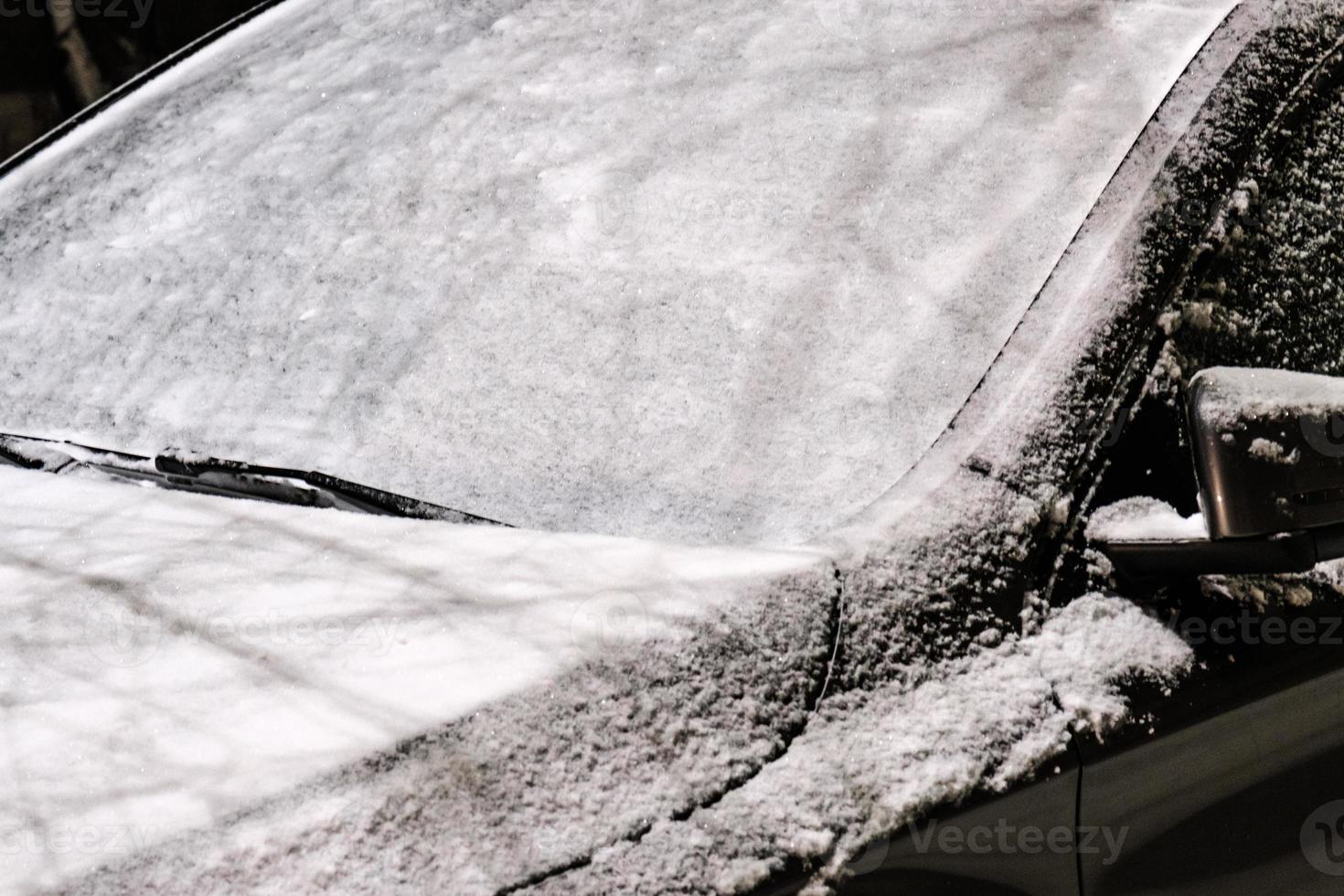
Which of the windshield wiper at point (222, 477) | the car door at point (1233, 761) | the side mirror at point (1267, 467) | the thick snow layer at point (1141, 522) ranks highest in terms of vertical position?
the windshield wiper at point (222, 477)

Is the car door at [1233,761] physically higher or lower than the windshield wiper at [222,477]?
lower

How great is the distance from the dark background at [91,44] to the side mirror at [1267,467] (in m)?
8.68

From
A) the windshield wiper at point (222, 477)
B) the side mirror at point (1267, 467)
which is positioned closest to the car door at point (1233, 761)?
the side mirror at point (1267, 467)

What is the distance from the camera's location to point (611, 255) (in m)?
1.71

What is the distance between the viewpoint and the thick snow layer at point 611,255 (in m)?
1.50

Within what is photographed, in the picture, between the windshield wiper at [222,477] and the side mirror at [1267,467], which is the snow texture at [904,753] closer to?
the side mirror at [1267,467]

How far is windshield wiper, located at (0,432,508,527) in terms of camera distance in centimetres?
154

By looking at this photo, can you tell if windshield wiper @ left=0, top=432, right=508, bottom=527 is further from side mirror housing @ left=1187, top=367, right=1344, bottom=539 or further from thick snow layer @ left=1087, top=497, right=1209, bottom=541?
side mirror housing @ left=1187, top=367, right=1344, bottom=539

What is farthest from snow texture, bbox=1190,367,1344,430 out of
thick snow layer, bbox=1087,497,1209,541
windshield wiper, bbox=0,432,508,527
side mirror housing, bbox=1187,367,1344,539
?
windshield wiper, bbox=0,432,508,527

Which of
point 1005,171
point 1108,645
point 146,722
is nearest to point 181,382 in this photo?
point 146,722

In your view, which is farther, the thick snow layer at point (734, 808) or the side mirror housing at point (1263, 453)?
the side mirror housing at point (1263, 453)

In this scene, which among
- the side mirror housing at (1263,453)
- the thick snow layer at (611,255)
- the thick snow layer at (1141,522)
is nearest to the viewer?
the side mirror housing at (1263,453)

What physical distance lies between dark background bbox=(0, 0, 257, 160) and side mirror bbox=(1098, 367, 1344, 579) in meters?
8.68

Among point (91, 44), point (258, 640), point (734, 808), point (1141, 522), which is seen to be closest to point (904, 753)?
point (734, 808)
